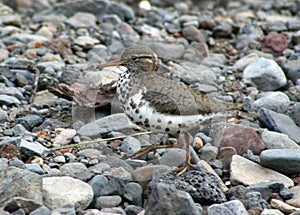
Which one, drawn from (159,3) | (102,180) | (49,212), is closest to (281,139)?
(102,180)

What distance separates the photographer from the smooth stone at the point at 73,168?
7254 millimetres

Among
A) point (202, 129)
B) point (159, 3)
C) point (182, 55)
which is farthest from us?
point (159, 3)

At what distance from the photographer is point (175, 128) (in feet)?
24.5

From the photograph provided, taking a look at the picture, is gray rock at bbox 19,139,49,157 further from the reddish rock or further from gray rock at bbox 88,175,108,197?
the reddish rock

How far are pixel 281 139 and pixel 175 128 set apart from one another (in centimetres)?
190

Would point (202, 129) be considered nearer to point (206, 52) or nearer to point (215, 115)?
→ point (215, 115)

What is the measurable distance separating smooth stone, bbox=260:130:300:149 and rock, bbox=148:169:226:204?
5.69 feet

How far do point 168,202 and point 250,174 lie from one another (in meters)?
2.19

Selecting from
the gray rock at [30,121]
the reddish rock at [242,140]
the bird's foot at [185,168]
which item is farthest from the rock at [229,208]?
the gray rock at [30,121]

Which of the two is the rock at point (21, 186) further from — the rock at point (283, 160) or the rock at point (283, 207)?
the rock at point (283, 160)

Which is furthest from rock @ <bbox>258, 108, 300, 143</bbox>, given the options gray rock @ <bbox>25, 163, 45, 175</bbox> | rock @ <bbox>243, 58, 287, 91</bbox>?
gray rock @ <bbox>25, 163, 45, 175</bbox>

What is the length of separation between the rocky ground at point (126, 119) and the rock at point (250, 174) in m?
0.01

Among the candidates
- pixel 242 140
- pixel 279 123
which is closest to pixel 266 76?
pixel 279 123

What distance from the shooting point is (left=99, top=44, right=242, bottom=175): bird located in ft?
24.3
